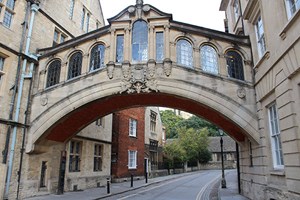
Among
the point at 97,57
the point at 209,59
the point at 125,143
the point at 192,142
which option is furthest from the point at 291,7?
the point at 192,142

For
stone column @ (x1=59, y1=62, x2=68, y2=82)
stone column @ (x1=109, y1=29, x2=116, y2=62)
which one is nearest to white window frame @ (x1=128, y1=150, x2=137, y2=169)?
stone column @ (x1=59, y1=62, x2=68, y2=82)

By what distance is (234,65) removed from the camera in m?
12.5

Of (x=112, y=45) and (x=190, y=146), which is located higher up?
(x=112, y=45)

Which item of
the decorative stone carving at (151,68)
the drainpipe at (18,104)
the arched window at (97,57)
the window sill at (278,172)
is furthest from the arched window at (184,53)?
the drainpipe at (18,104)

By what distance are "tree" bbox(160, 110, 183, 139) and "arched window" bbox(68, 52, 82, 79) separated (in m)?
60.0

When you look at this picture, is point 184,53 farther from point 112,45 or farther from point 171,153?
point 171,153

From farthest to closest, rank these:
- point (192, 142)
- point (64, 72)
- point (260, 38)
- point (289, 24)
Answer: point (192, 142) < point (64, 72) < point (260, 38) < point (289, 24)

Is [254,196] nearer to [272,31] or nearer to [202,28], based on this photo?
[272,31]

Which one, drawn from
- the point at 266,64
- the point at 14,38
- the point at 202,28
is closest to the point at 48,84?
the point at 14,38

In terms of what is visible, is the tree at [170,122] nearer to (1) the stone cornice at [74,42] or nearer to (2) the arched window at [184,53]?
(1) the stone cornice at [74,42]

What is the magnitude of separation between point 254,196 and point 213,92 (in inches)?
192

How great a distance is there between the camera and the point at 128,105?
619 inches

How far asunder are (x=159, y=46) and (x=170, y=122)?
216 feet

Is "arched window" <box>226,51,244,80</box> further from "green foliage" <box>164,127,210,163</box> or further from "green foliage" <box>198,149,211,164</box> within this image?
"green foliage" <box>198,149,211,164</box>
